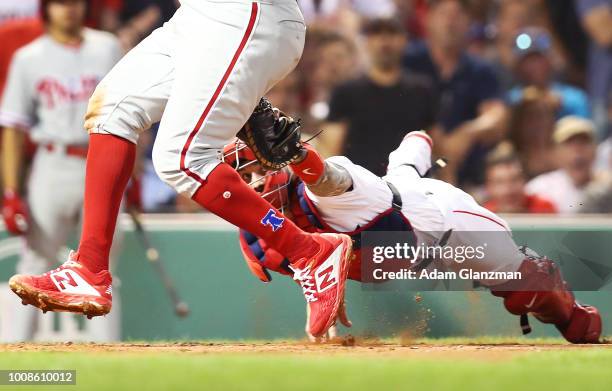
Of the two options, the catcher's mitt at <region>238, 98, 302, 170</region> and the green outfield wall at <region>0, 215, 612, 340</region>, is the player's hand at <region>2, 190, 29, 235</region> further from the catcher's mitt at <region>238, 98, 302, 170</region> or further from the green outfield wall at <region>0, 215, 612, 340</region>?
the catcher's mitt at <region>238, 98, 302, 170</region>

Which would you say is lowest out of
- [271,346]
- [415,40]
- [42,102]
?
[271,346]

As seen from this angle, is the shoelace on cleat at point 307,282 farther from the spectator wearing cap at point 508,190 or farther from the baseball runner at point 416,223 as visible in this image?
the spectator wearing cap at point 508,190

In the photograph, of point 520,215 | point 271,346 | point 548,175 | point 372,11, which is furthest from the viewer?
point 372,11

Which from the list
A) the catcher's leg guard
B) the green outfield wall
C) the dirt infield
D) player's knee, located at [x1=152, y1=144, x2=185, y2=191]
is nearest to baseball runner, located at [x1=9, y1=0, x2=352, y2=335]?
player's knee, located at [x1=152, y1=144, x2=185, y2=191]

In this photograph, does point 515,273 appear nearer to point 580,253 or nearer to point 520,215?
point 580,253

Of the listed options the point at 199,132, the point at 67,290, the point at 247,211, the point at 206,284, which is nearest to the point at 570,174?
the point at 206,284

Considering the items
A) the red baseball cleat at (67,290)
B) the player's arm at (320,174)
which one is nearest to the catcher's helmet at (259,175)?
the player's arm at (320,174)

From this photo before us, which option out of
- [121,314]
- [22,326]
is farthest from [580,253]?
[22,326]
